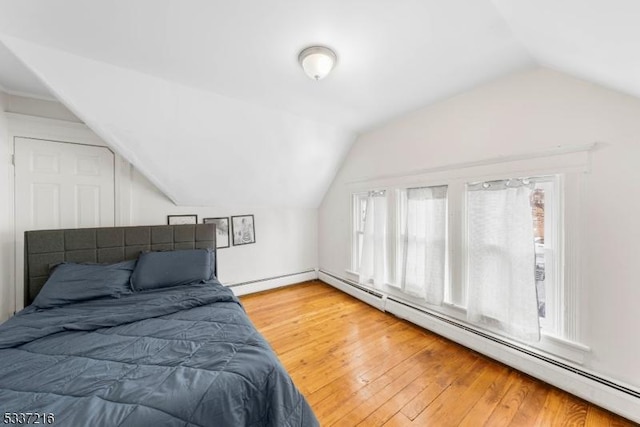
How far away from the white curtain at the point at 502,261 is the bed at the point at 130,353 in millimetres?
1780

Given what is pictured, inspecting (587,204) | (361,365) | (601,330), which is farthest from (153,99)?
(601,330)

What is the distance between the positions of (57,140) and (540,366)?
15.8ft

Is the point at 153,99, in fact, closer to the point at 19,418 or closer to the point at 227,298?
the point at 227,298

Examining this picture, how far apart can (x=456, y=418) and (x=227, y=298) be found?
186 cm

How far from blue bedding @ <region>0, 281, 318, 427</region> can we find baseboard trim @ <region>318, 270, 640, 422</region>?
1.76 metres

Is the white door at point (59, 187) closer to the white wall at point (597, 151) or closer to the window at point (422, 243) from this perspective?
the window at point (422, 243)

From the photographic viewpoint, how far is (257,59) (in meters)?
1.74

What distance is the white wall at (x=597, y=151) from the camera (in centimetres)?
148

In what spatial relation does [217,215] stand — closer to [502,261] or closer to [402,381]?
[402,381]

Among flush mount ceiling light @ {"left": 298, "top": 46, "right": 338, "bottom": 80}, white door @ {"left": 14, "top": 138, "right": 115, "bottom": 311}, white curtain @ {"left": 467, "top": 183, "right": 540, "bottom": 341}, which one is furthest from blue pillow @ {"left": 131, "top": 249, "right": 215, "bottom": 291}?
white curtain @ {"left": 467, "top": 183, "right": 540, "bottom": 341}

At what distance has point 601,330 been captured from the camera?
158 cm

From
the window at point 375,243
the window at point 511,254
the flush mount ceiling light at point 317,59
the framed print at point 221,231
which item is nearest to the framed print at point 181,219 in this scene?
the framed print at point 221,231

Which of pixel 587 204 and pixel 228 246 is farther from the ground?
pixel 587 204

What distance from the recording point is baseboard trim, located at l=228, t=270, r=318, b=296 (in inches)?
141
